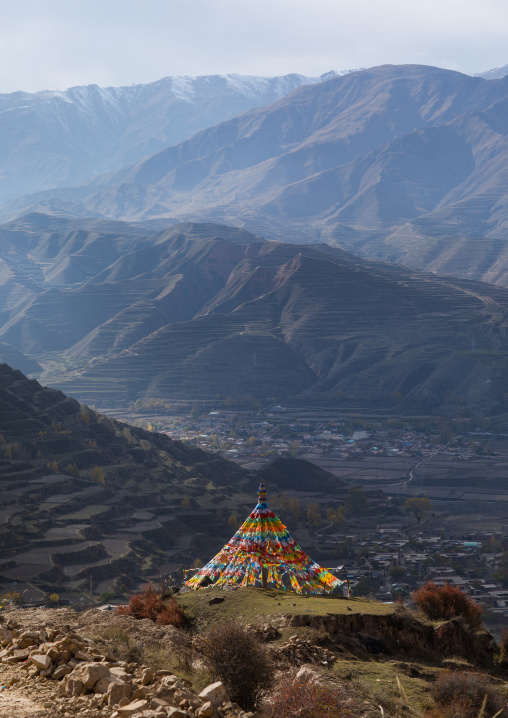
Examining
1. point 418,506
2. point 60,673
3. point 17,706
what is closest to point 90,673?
point 60,673

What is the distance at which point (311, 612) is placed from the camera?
18109 millimetres

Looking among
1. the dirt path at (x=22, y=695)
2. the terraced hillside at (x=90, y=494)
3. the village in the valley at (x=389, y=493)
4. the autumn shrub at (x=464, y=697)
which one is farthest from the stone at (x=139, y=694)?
the terraced hillside at (x=90, y=494)

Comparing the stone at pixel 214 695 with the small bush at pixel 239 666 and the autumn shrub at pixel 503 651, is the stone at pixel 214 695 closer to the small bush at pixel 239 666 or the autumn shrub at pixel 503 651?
the small bush at pixel 239 666

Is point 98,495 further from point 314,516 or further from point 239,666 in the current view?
point 239,666

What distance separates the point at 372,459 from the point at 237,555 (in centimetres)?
9033

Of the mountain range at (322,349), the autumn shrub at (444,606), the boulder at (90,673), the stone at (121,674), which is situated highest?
the mountain range at (322,349)

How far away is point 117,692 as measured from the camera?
10.3 m

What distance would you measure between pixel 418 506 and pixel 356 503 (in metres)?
6.20

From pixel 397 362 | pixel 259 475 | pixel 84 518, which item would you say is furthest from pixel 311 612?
pixel 397 362

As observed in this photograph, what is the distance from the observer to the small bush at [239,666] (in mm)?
12602

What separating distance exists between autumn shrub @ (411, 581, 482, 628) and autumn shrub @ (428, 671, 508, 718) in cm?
581

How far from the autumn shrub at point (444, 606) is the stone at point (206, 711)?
38.9 feet

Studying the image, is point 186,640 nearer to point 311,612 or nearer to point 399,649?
point 311,612

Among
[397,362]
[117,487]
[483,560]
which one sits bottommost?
[483,560]
